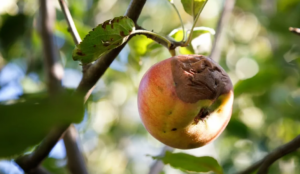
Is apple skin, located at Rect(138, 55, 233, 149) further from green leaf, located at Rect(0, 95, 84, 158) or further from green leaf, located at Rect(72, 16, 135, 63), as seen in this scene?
green leaf, located at Rect(0, 95, 84, 158)

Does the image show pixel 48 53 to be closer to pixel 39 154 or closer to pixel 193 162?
pixel 39 154

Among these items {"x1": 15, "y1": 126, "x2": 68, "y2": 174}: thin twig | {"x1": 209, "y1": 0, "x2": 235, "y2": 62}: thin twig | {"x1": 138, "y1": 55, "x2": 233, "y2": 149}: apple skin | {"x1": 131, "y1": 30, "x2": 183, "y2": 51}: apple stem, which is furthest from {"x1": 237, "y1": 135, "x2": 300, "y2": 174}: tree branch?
{"x1": 209, "y1": 0, "x2": 235, "y2": 62}: thin twig

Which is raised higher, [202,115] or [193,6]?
[193,6]

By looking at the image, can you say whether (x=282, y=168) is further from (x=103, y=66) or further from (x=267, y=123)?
(x=103, y=66)

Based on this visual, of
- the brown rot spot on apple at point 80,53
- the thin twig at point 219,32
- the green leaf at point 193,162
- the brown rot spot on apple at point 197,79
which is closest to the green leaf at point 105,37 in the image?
the brown rot spot on apple at point 80,53

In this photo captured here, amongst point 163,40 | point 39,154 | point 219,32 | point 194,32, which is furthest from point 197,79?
point 219,32

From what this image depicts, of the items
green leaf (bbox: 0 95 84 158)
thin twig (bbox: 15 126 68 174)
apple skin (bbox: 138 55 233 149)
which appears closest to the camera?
green leaf (bbox: 0 95 84 158)
